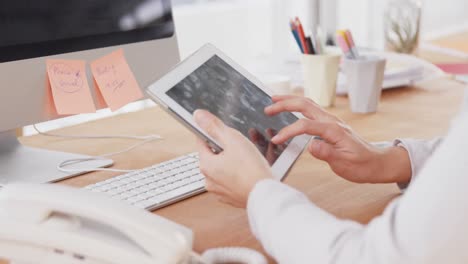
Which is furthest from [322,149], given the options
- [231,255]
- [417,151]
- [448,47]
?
[448,47]

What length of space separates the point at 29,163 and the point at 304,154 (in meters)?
0.44

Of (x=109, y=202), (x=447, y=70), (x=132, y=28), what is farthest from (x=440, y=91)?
(x=109, y=202)

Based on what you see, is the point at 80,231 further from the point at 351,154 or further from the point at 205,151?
the point at 351,154

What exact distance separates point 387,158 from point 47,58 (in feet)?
1.71

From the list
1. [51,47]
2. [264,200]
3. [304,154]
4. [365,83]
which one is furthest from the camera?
[365,83]

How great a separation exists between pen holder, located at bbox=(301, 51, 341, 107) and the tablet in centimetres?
50

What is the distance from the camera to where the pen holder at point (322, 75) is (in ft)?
4.89

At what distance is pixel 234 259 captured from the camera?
0.74m

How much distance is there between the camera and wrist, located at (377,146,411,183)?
98 cm

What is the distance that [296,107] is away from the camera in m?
0.99

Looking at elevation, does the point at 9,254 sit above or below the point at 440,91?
above

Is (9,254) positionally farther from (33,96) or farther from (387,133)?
(387,133)

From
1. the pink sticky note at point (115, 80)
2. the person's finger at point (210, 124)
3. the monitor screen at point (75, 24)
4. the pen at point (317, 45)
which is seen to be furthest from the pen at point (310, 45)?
the person's finger at point (210, 124)

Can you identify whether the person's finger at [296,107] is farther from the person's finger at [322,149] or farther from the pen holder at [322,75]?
the pen holder at [322,75]
